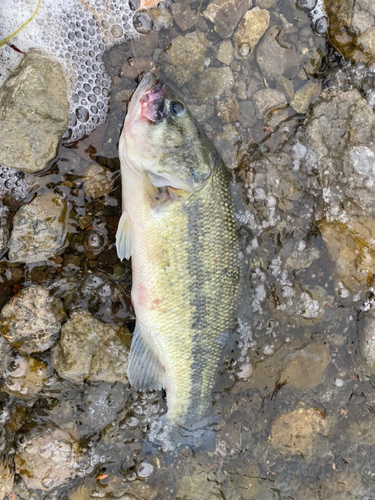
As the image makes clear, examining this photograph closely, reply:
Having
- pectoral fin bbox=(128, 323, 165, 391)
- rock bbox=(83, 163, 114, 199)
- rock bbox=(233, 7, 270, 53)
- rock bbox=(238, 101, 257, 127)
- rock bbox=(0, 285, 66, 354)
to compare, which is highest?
rock bbox=(233, 7, 270, 53)

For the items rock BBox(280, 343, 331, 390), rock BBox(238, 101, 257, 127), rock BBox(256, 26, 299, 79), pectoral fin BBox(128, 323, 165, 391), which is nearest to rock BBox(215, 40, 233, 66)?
rock BBox(256, 26, 299, 79)

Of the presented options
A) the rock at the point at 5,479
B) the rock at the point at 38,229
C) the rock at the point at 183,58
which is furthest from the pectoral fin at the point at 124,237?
the rock at the point at 5,479

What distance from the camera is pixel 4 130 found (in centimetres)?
246

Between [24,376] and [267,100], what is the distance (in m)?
3.02

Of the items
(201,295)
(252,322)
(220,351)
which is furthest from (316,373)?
(201,295)

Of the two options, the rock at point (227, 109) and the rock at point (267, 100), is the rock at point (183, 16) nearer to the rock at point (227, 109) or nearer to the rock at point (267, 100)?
the rock at point (227, 109)

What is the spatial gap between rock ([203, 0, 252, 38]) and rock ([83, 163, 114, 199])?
4.97 ft

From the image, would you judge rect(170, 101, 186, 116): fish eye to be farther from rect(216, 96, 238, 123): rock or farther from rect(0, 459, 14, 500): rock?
rect(0, 459, 14, 500): rock

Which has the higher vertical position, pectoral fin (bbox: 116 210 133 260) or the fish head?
the fish head

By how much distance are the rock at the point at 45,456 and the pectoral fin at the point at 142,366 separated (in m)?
0.80

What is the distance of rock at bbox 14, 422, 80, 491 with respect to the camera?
274 centimetres

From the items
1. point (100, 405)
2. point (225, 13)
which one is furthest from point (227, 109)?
point (100, 405)

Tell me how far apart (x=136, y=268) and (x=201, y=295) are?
1.67 ft

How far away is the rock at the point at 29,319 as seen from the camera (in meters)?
2.63
